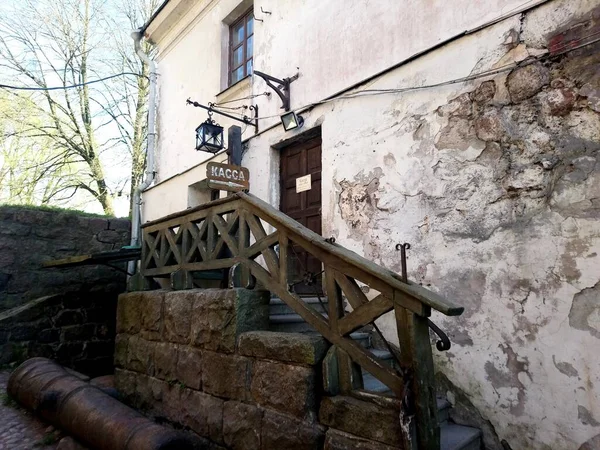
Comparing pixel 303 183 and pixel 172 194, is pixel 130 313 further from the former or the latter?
pixel 172 194

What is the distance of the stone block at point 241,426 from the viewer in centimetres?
274

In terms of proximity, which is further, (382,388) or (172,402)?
(172,402)

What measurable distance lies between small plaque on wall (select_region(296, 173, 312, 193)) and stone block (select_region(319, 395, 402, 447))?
114 inches

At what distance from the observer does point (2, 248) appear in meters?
6.36

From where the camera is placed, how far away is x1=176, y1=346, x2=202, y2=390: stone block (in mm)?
3293

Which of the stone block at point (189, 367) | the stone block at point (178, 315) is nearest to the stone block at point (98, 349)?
the stone block at point (178, 315)

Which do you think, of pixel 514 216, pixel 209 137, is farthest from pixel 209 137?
pixel 514 216

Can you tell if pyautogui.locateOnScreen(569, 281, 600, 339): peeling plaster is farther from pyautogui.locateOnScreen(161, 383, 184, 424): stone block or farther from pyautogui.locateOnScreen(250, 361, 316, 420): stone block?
pyautogui.locateOnScreen(161, 383, 184, 424): stone block

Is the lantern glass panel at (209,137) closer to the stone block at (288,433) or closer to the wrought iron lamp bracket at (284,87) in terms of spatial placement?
the wrought iron lamp bracket at (284,87)

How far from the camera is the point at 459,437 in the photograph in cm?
273

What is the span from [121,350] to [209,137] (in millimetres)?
2866

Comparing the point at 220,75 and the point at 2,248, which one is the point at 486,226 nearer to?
the point at 220,75

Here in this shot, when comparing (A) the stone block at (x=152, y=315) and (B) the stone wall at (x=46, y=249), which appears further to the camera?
(B) the stone wall at (x=46, y=249)

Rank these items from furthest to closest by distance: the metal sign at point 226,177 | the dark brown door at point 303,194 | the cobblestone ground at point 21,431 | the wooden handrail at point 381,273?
the dark brown door at point 303,194 < the metal sign at point 226,177 < the cobblestone ground at point 21,431 < the wooden handrail at point 381,273
